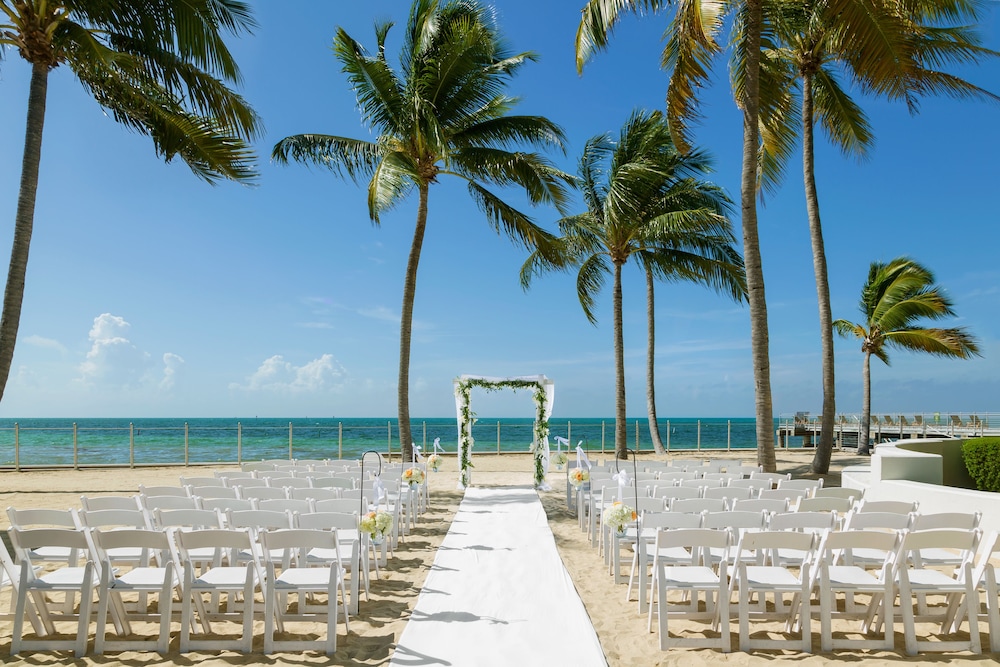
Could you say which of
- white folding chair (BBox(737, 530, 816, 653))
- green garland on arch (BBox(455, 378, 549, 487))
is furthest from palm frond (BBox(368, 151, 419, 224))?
white folding chair (BBox(737, 530, 816, 653))

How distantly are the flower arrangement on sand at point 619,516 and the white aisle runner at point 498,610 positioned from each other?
0.71 metres

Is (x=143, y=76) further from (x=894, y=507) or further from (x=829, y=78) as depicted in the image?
(x=829, y=78)

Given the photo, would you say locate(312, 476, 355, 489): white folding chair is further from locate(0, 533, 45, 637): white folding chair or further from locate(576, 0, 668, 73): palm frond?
locate(576, 0, 668, 73): palm frond

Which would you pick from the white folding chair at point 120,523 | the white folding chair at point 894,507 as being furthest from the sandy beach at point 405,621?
the white folding chair at point 894,507

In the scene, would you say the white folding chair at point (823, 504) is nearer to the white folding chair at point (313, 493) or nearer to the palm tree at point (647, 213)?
the white folding chair at point (313, 493)

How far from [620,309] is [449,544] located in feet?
34.5

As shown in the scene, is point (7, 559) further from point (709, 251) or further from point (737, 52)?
point (709, 251)

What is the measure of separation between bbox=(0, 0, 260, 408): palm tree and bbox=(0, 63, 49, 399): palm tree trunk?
0.04ft

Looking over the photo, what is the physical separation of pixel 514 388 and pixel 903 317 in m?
18.2

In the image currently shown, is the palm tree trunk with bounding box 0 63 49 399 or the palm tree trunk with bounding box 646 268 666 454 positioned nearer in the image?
the palm tree trunk with bounding box 0 63 49 399

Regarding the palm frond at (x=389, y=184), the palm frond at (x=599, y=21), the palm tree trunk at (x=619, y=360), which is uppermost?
the palm frond at (x=599, y=21)

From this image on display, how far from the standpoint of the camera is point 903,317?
24.3 meters

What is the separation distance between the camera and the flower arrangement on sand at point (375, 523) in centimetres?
565

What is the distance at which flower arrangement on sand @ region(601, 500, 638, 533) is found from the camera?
6102mm
